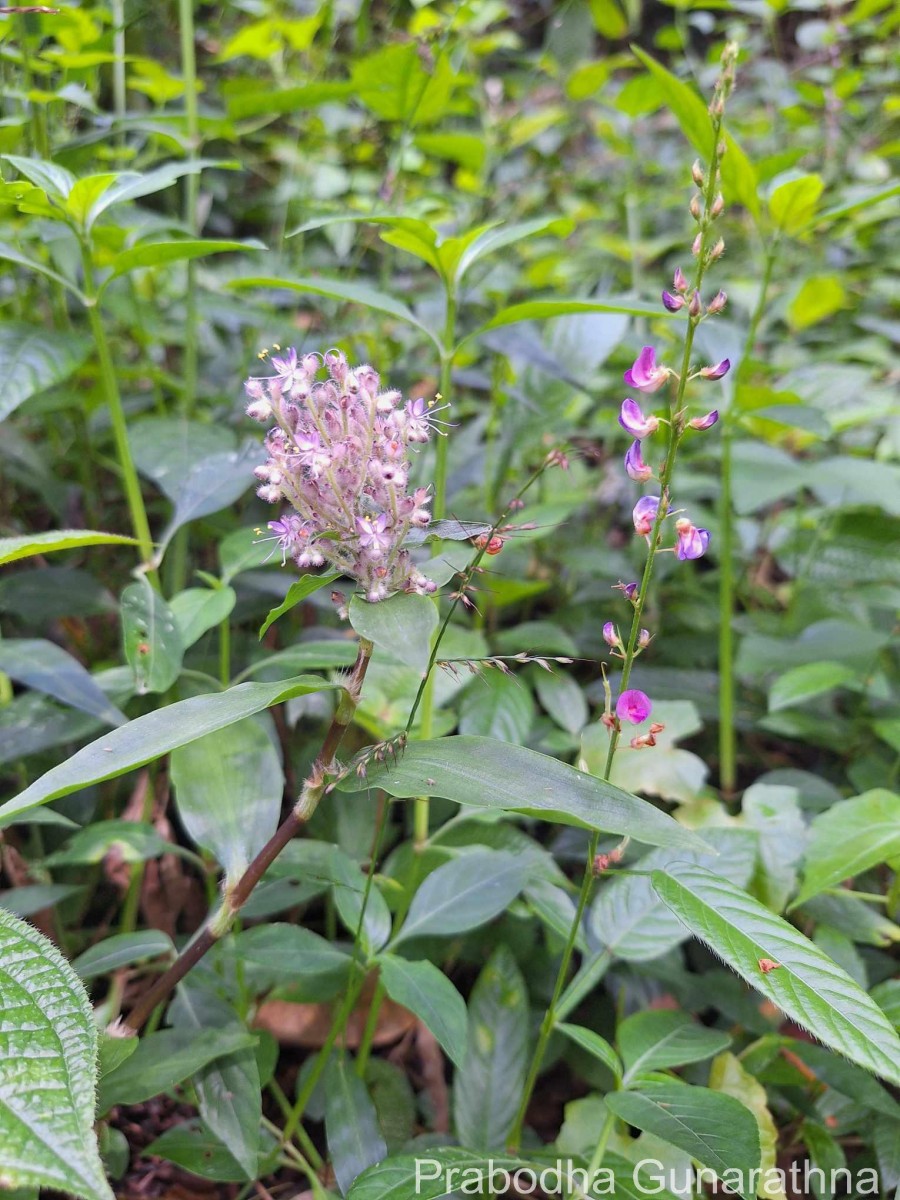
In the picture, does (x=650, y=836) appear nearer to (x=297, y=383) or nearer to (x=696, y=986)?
(x=297, y=383)

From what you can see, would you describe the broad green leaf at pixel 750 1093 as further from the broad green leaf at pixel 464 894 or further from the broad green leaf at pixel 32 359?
the broad green leaf at pixel 32 359

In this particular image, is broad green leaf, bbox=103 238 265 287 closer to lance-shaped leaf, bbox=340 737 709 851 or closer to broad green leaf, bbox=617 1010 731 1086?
lance-shaped leaf, bbox=340 737 709 851

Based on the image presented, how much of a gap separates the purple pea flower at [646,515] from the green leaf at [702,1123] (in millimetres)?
500

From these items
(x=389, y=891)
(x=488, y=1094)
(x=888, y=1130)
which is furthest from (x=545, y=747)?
(x=888, y=1130)

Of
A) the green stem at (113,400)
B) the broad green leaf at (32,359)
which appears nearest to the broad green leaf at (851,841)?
the green stem at (113,400)

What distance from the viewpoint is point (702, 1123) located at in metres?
0.71

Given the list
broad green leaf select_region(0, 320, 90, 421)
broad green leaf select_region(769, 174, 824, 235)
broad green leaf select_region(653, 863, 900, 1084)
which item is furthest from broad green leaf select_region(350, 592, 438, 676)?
broad green leaf select_region(769, 174, 824, 235)

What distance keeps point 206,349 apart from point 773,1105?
5.53 feet

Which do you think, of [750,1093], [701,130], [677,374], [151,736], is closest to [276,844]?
[151,736]

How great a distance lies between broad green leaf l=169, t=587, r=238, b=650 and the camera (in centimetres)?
89

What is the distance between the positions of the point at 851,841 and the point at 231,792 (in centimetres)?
67

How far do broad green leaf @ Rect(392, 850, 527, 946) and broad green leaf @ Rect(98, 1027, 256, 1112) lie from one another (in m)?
0.19

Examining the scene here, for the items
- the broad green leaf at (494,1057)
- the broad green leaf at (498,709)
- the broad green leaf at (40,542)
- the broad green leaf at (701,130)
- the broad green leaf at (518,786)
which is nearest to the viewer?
the broad green leaf at (518,786)

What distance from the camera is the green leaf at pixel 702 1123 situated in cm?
69
